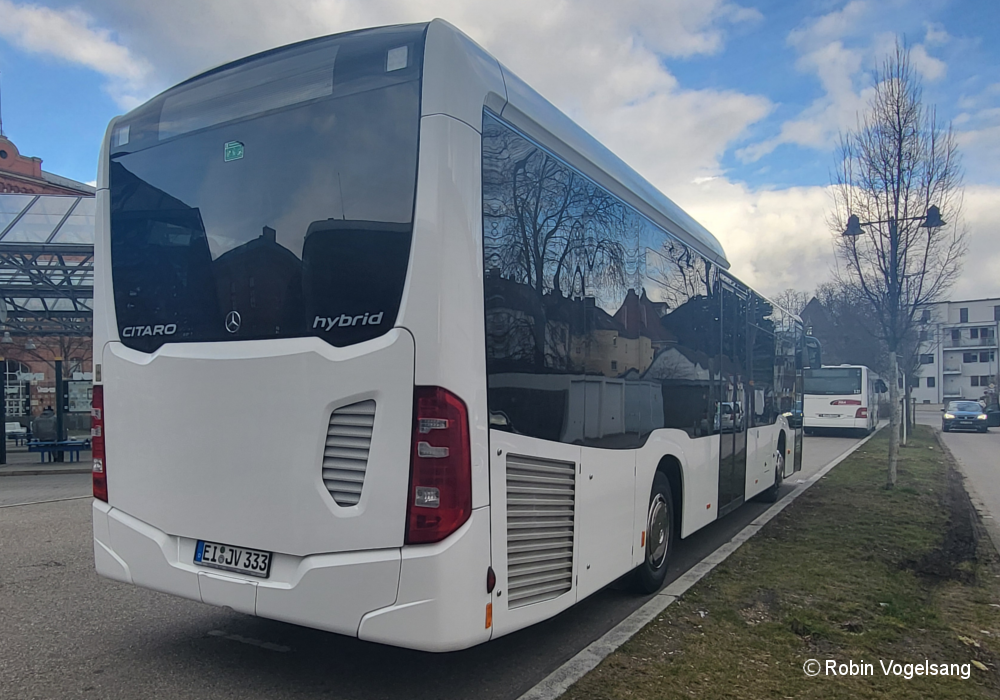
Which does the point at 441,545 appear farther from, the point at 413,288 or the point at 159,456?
the point at 159,456

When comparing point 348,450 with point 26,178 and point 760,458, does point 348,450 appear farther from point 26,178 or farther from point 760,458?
point 26,178

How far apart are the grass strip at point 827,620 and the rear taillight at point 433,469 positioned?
4.25 ft

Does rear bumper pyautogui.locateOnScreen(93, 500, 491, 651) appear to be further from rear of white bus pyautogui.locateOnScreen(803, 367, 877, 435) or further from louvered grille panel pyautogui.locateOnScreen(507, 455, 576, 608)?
rear of white bus pyautogui.locateOnScreen(803, 367, 877, 435)

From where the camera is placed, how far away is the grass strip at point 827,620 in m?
4.25

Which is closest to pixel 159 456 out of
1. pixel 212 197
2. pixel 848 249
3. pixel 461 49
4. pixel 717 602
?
pixel 212 197

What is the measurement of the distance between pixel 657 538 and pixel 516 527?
2558 mm

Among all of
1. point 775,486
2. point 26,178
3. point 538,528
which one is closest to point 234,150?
point 538,528

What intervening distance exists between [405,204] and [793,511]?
8485mm

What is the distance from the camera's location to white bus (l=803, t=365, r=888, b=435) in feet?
90.6

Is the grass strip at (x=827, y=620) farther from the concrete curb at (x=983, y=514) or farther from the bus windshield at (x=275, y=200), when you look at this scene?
the bus windshield at (x=275, y=200)

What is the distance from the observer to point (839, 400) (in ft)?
91.6

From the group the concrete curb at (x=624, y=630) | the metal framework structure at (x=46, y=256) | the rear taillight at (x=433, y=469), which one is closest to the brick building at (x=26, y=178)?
the metal framework structure at (x=46, y=256)

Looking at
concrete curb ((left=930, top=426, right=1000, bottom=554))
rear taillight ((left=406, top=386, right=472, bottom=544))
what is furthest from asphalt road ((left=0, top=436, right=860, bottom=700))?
concrete curb ((left=930, top=426, right=1000, bottom=554))

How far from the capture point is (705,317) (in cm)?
760
